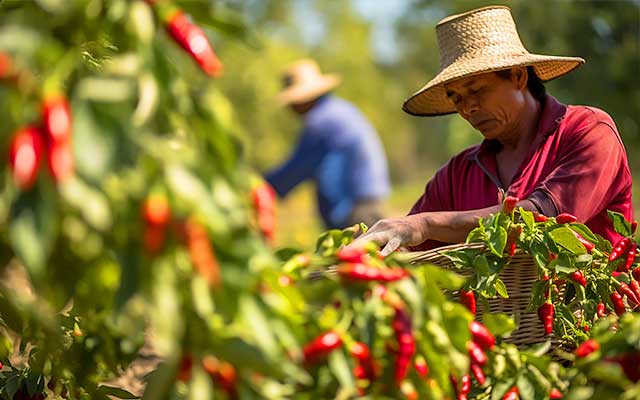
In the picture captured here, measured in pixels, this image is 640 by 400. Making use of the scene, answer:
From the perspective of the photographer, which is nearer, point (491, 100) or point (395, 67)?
point (491, 100)

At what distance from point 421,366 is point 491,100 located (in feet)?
5.70

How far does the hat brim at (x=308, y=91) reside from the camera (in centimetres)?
818

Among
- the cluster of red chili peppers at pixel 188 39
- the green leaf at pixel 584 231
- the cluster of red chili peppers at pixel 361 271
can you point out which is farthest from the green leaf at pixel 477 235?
the cluster of red chili peppers at pixel 188 39

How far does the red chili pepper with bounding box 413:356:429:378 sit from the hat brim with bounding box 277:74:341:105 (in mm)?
6396

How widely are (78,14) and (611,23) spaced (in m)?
15.6

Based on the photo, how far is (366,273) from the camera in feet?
5.92

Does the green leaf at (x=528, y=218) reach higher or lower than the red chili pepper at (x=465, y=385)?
higher

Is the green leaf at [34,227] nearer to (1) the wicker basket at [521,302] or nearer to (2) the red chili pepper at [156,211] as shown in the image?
(2) the red chili pepper at [156,211]

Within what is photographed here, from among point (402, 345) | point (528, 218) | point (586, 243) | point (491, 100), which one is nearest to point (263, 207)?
point (402, 345)

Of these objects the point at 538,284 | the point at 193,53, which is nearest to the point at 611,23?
the point at 538,284

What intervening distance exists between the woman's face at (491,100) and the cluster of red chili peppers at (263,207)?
1.82 m

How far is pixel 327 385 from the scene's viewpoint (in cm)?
180

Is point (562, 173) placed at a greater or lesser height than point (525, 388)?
lesser

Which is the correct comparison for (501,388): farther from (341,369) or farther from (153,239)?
(153,239)
